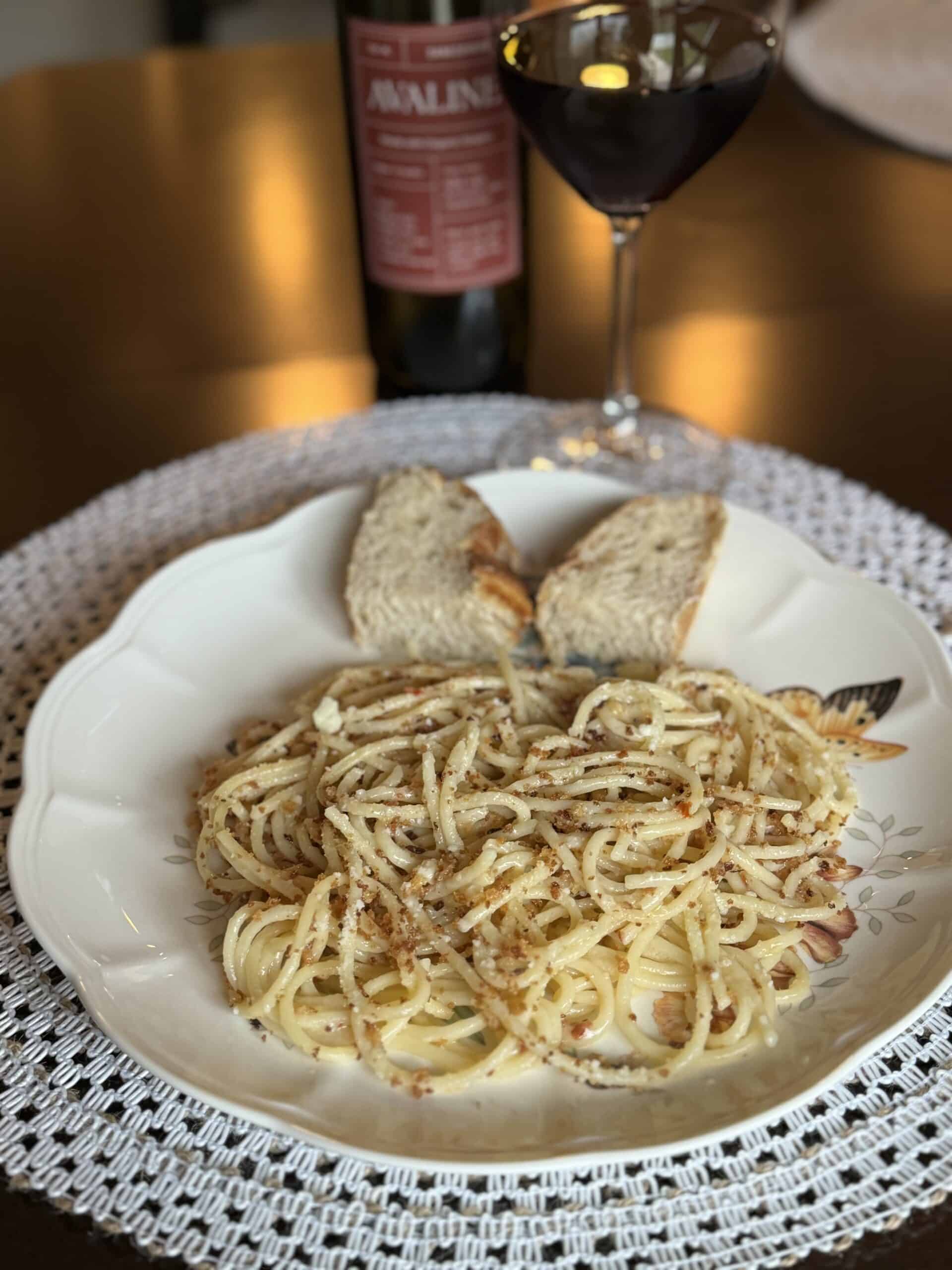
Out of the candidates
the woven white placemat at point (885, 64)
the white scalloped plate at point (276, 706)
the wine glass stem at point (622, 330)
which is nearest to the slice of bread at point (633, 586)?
the white scalloped plate at point (276, 706)

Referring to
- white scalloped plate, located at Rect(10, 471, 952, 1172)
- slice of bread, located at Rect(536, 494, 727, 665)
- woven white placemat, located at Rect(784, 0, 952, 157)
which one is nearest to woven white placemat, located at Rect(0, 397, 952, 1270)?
white scalloped plate, located at Rect(10, 471, 952, 1172)

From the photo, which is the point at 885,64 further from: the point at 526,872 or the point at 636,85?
the point at 526,872

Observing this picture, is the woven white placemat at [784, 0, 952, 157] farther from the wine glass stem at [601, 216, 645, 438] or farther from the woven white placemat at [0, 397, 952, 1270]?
the woven white placemat at [0, 397, 952, 1270]

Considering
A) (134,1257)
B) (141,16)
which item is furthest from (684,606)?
(141,16)

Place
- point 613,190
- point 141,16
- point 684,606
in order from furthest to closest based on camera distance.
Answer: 1. point 141,16
2. point 613,190
3. point 684,606

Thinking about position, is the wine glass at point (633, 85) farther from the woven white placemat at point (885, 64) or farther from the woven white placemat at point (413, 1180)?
the woven white placemat at point (885, 64)

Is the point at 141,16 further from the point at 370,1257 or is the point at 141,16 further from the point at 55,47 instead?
the point at 370,1257
